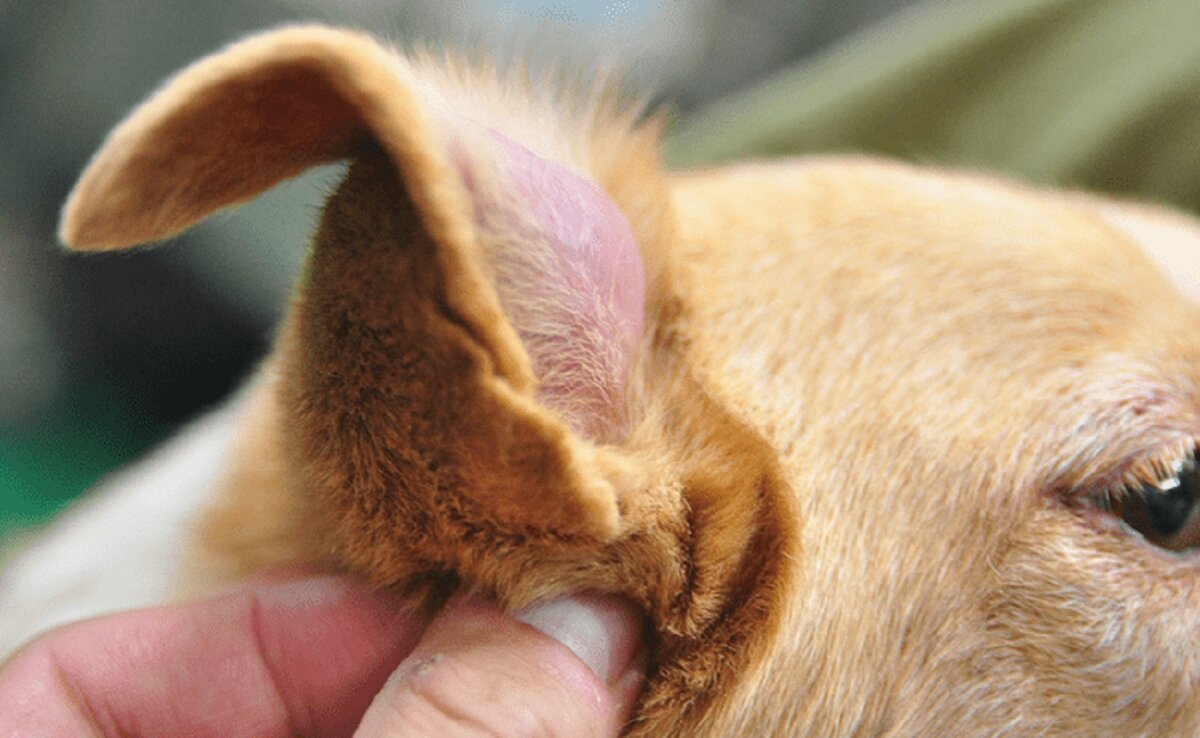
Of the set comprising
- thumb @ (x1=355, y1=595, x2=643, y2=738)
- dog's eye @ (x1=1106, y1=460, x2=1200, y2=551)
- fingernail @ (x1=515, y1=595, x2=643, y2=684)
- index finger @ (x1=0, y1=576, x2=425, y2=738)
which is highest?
dog's eye @ (x1=1106, y1=460, x2=1200, y2=551)

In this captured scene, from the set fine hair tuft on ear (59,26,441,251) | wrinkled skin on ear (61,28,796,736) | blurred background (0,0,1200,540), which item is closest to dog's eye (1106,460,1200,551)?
wrinkled skin on ear (61,28,796,736)

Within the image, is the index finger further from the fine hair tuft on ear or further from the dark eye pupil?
the dark eye pupil

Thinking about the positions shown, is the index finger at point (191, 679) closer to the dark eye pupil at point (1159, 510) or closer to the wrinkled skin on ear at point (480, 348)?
the wrinkled skin on ear at point (480, 348)

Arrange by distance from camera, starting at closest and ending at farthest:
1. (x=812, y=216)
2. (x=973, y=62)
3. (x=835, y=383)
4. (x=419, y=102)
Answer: (x=419, y=102) < (x=835, y=383) < (x=812, y=216) < (x=973, y=62)

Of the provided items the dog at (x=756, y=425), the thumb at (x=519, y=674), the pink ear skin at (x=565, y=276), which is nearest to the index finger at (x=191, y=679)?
the dog at (x=756, y=425)

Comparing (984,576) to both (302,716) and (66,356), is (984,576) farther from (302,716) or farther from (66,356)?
(66,356)

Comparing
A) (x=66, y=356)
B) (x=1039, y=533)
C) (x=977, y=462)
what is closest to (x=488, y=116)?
(x=977, y=462)

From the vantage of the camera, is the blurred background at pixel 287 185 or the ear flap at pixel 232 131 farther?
the blurred background at pixel 287 185
